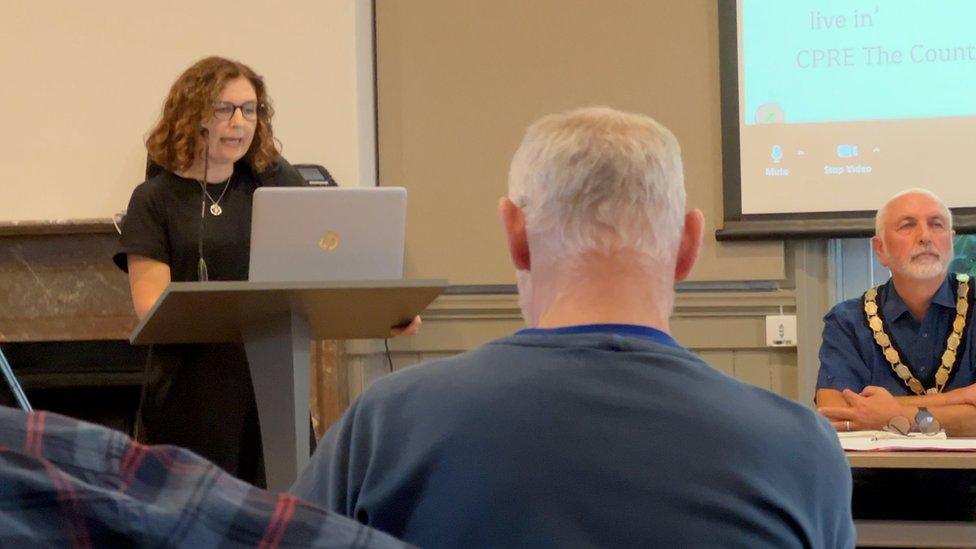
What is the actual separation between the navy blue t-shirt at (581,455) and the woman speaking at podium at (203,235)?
1.66 metres

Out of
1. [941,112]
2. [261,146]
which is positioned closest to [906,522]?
[261,146]

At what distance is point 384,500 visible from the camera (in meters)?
0.99

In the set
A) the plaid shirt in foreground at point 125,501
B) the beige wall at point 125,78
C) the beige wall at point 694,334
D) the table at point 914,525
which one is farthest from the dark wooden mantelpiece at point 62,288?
the plaid shirt in foreground at point 125,501

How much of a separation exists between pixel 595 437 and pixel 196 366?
184cm

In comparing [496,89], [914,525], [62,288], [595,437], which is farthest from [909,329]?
[62,288]

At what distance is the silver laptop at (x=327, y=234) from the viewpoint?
2.14m

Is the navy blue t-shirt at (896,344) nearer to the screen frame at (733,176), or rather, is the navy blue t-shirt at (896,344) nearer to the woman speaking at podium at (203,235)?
the screen frame at (733,176)

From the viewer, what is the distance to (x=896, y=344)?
126 inches

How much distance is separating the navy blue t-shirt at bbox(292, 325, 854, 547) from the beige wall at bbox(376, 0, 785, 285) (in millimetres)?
3241

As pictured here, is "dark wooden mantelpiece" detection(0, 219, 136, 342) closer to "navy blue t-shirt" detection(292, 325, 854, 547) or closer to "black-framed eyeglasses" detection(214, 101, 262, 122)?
"black-framed eyeglasses" detection(214, 101, 262, 122)

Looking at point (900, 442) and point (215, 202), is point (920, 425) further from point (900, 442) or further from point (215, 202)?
point (215, 202)

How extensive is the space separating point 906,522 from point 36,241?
10.4 feet

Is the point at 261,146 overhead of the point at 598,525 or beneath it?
overhead

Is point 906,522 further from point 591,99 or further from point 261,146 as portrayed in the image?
point 591,99
